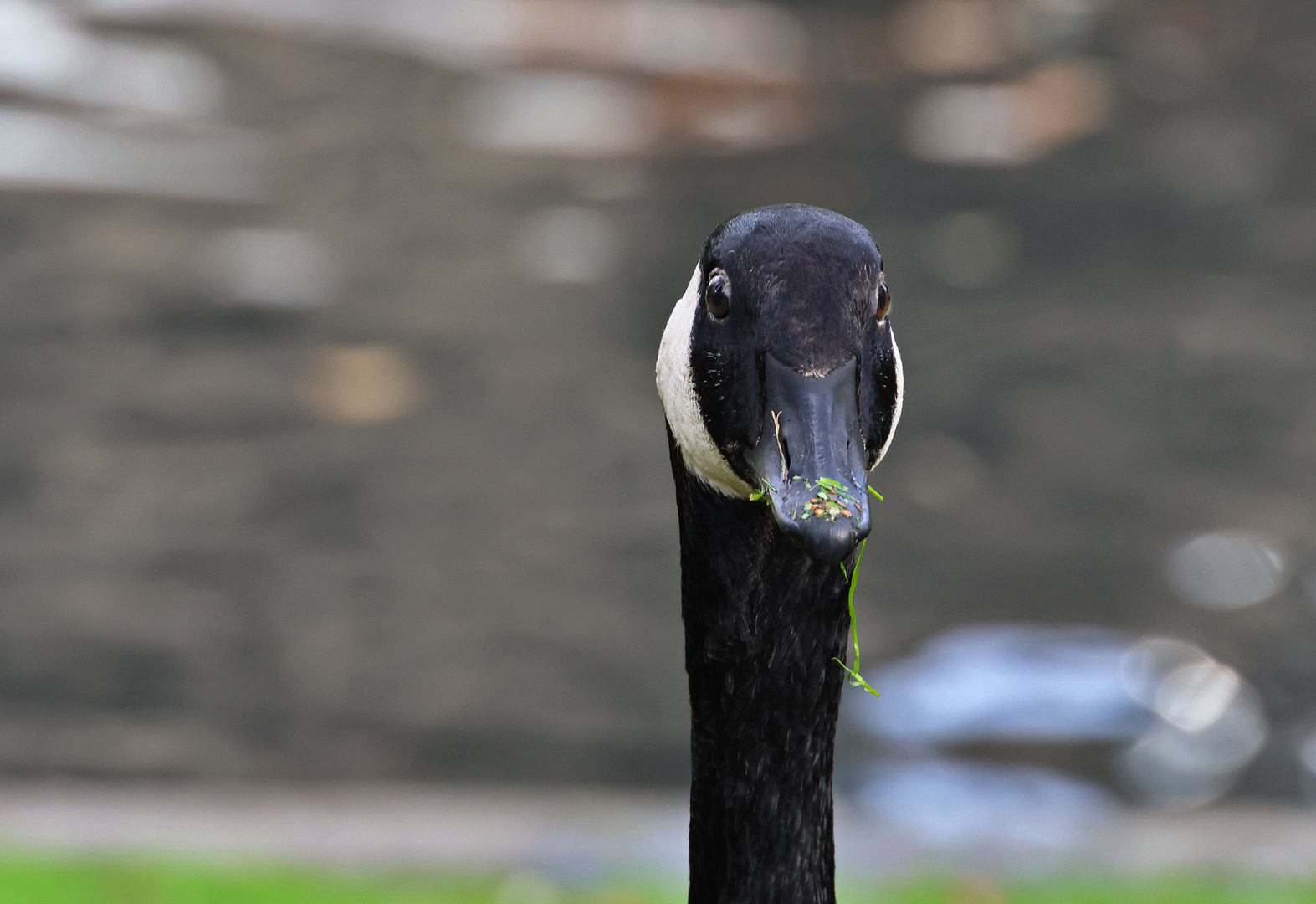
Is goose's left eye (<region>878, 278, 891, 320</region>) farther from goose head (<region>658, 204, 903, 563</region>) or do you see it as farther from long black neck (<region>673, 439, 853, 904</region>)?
long black neck (<region>673, 439, 853, 904</region>)

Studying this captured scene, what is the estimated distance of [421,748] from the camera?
7871mm

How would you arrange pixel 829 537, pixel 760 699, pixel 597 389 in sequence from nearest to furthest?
pixel 829 537
pixel 760 699
pixel 597 389

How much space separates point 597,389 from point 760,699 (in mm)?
7943

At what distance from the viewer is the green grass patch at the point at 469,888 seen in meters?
5.07

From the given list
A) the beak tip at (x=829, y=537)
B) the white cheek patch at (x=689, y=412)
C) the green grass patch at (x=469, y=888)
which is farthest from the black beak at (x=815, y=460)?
the green grass patch at (x=469, y=888)

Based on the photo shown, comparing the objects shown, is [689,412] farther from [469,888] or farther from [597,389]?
[597,389]

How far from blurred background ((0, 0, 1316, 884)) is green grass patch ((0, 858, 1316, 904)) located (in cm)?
86

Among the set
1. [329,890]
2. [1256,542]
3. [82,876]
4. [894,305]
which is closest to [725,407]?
[329,890]

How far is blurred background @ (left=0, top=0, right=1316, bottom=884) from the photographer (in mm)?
7781

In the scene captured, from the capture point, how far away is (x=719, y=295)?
247 centimetres

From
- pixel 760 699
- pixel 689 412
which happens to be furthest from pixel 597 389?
pixel 689 412

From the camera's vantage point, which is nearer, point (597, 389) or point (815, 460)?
point (815, 460)

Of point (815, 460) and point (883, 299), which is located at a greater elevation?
point (883, 299)

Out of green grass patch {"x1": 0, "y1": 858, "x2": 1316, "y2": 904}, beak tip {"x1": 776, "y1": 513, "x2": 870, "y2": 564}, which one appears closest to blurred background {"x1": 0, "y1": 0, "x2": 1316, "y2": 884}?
green grass patch {"x1": 0, "y1": 858, "x2": 1316, "y2": 904}
